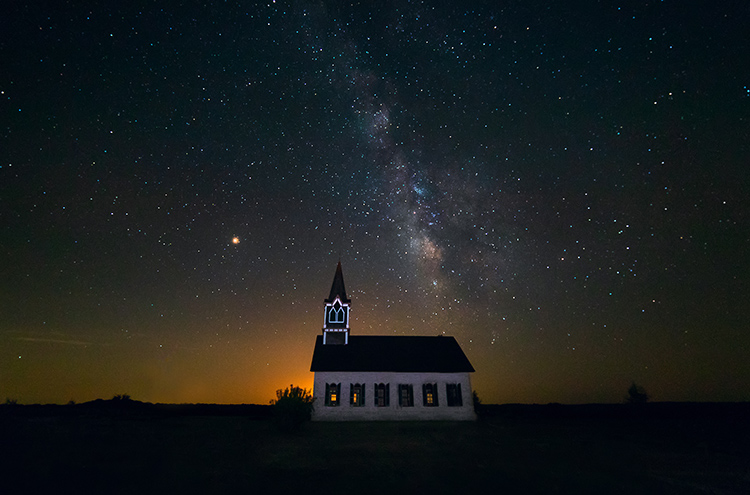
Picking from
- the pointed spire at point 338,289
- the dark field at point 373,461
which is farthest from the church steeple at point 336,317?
the dark field at point 373,461

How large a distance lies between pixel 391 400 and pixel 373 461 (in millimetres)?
17613

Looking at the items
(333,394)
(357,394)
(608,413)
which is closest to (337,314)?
(333,394)

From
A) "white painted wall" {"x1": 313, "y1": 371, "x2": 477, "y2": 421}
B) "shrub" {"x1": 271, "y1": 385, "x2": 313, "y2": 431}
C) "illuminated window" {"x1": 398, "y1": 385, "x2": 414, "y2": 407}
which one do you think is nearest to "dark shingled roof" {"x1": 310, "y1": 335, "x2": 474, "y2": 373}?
"white painted wall" {"x1": 313, "y1": 371, "x2": 477, "y2": 421}

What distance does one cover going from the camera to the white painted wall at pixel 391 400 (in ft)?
104

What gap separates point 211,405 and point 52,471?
45.1m

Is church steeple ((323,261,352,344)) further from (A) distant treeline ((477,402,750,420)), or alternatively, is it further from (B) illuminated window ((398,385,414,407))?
(A) distant treeline ((477,402,750,420))

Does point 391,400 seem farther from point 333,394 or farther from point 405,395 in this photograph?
point 333,394

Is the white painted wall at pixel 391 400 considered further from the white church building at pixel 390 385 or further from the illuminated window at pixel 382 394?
the illuminated window at pixel 382 394

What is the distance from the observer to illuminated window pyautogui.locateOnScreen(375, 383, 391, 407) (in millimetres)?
32312

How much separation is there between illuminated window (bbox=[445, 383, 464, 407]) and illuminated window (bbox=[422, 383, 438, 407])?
44.8 inches

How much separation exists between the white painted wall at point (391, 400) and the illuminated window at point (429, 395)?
0.30m

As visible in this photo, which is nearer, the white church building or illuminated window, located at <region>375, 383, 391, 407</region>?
the white church building

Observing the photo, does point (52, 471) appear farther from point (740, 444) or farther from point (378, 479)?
point (740, 444)

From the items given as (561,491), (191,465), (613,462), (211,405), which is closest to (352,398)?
(191,465)
